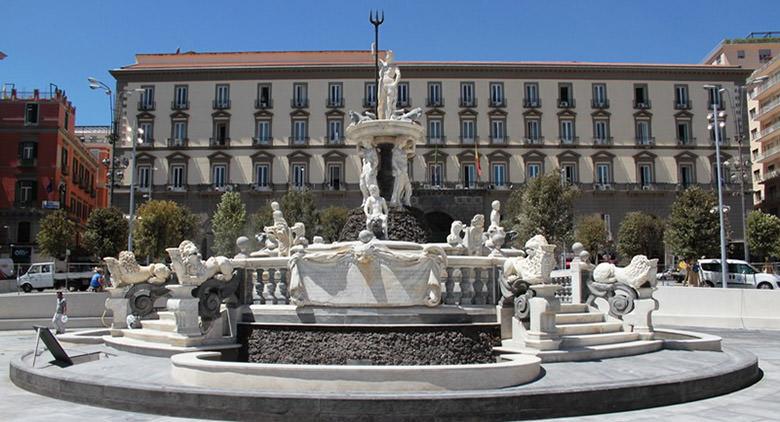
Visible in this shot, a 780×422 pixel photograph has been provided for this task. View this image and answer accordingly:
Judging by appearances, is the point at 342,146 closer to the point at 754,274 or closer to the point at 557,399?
the point at 754,274

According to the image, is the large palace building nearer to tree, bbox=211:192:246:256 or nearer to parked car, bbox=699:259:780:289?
tree, bbox=211:192:246:256

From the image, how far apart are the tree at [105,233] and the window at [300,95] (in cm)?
2190

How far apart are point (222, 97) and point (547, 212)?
34.5m

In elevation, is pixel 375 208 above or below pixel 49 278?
above

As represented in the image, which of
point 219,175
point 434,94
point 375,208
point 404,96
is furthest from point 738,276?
point 219,175

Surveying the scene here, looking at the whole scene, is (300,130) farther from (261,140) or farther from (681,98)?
(681,98)

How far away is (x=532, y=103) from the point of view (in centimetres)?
6600

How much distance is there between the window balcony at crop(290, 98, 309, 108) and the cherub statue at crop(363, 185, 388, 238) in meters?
49.8

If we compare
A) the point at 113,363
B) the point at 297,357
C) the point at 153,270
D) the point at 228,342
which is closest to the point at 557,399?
the point at 297,357

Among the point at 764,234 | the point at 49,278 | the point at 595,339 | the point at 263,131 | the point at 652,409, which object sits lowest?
the point at 652,409

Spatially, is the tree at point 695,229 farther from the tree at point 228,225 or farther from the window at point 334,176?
the tree at point 228,225

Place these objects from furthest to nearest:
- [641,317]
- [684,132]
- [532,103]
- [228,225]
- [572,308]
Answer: [684,132]
[532,103]
[228,225]
[572,308]
[641,317]

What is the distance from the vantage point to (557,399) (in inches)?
348

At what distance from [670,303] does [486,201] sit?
38.4 metres
